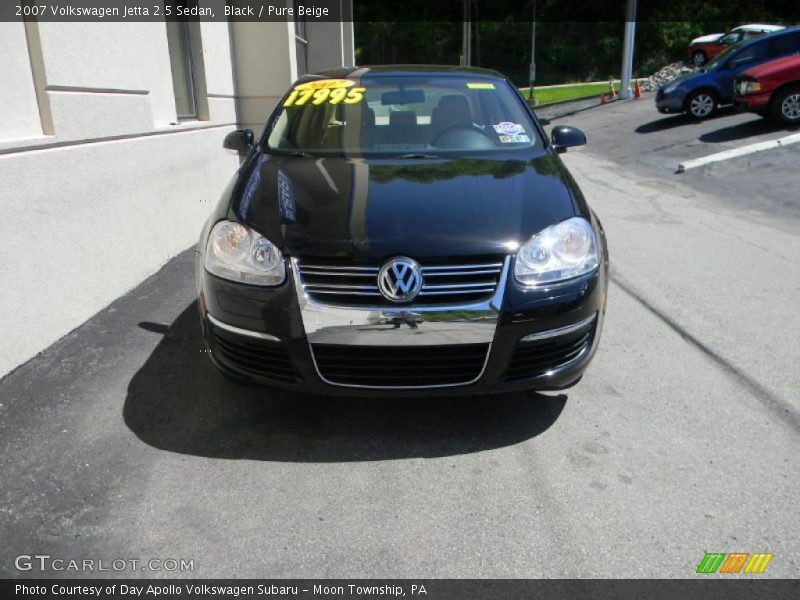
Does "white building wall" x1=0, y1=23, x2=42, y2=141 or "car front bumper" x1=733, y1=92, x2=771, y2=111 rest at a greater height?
"white building wall" x1=0, y1=23, x2=42, y2=141

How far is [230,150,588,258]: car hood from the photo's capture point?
2.84 metres

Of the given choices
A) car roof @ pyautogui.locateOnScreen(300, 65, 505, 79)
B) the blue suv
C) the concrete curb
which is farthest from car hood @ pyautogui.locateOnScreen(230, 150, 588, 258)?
the blue suv

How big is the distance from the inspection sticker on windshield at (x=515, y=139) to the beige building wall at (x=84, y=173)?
8.97 feet

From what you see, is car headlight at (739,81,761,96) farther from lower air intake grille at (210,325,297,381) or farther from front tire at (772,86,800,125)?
lower air intake grille at (210,325,297,381)

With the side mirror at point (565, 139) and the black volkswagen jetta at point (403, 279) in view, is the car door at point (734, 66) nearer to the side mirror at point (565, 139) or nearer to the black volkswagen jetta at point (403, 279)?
the side mirror at point (565, 139)

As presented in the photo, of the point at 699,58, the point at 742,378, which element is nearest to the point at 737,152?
the point at 742,378

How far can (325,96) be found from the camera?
4.41 m

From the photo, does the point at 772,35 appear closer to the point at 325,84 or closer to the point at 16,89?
the point at 325,84

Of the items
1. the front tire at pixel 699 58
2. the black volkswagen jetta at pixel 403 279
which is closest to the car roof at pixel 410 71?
the black volkswagen jetta at pixel 403 279

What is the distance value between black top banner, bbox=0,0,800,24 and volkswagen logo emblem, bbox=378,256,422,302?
3.01 metres

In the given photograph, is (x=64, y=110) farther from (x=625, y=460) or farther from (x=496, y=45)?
(x=496, y=45)

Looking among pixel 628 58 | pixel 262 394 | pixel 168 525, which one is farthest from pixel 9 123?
pixel 628 58

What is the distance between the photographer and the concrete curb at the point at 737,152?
11.0 meters

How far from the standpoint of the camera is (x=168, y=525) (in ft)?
8.34
